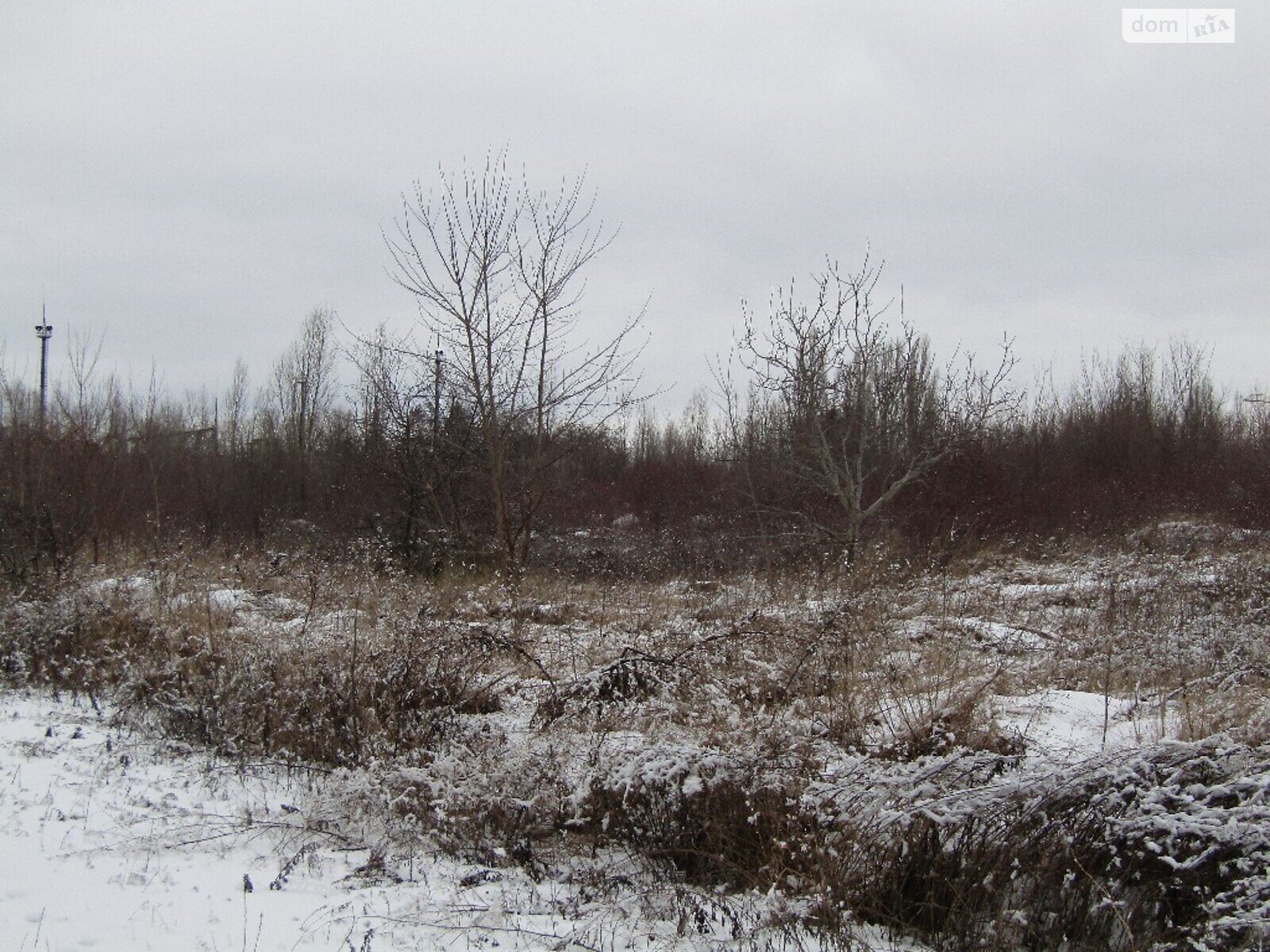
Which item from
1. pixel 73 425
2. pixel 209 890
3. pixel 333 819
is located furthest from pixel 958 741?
pixel 73 425

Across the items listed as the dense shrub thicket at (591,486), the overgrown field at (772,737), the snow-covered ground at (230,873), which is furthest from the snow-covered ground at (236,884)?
the dense shrub thicket at (591,486)

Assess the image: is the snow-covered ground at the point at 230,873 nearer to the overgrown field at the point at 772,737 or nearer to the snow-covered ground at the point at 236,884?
the snow-covered ground at the point at 236,884

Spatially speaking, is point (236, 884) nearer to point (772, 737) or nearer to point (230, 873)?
point (230, 873)

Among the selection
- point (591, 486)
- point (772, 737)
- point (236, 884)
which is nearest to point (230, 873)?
point (236, 884)

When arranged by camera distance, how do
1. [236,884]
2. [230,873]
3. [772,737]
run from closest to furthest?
[236,884], [230,873], [772,737]

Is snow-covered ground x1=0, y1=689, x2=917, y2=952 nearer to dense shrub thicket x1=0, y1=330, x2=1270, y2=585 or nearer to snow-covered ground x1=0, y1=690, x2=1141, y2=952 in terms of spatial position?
snow-covered ground x1=0, y1=690, x2=1141, y2=952

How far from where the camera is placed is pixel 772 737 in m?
4.81

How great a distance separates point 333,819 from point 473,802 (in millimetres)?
764

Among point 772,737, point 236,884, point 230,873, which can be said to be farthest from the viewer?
point 772,737

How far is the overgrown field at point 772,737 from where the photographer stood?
3582 mm

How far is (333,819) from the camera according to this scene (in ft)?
15.9

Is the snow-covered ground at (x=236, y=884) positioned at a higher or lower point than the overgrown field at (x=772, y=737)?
lower

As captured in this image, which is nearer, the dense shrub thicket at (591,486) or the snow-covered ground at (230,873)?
the snow-covered ground at (230,873)

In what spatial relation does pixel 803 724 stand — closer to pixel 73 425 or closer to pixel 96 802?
pixel 96 802
